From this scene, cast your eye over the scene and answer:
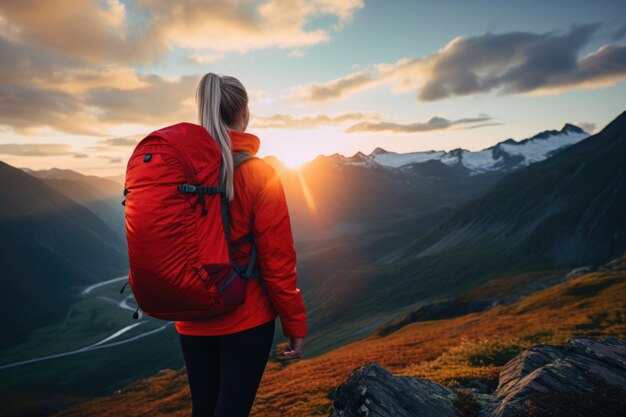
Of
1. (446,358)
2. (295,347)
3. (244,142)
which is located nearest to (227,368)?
(295,347)

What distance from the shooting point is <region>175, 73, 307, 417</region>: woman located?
4.14m

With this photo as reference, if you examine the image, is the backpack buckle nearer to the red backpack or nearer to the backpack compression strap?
the red backpack

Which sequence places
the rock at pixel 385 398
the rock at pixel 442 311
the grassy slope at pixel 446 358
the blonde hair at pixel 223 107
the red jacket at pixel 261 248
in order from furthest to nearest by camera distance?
the rock at pixel 442 311, the grassy slope at pixel 446 358, the rock at pixel 385 398, the red jacket at pixel 261 248, the blonde hair at pixel 223 107

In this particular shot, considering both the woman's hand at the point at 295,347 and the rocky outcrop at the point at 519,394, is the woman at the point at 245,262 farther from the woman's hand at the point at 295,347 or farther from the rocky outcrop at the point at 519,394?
the rocky outcrop at the point at 519,394

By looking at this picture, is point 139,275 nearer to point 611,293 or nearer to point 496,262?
point 611,293

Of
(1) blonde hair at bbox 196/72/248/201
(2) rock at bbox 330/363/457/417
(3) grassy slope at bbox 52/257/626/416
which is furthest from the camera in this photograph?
(3) grassy slope at bbox 52/257/626/416

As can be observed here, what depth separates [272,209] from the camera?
4207 millimetres

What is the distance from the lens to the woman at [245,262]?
13.6ft

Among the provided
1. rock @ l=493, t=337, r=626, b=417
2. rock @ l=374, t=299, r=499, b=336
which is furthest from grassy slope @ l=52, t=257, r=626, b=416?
rock @ l=374, t=299, r=499, b=336

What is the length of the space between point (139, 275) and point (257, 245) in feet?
3.99

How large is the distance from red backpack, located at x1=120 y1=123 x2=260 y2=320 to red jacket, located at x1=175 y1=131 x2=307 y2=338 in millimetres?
243

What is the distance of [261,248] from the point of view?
421 centimetres

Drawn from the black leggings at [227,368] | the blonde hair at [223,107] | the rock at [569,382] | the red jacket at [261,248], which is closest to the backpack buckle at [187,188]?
the blonde hair at [223,107]

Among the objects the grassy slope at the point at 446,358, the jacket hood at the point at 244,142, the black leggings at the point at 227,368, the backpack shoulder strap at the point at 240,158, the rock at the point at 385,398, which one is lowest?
the grassy slope at the point at 446,358
